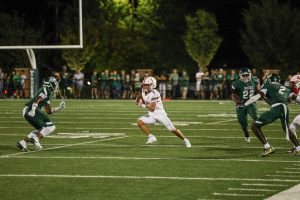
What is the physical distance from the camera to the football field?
9.66 meters

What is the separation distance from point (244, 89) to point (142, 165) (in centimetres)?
510

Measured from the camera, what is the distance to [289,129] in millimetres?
13703

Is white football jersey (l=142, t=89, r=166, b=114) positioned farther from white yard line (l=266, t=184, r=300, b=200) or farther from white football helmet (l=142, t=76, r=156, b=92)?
white yard line (l=266, t=184, r=300, b=200)

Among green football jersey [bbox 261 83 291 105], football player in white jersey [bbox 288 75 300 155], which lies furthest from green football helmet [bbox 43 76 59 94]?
football player in white jersey [bbox 288 75 300 155]

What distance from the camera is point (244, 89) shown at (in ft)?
55.0

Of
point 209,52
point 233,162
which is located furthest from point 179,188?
point 209,52

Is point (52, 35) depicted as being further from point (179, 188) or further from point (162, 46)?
point (179, 188)

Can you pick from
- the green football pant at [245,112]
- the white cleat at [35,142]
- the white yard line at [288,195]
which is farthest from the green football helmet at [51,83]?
the white yard line at [288,195]

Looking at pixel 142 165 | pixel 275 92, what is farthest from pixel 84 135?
pixel 142 165

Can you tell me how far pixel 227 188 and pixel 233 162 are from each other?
278cm

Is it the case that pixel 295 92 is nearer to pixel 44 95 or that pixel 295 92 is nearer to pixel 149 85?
pixel 149 85

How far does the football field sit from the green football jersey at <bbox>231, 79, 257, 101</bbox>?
94 centimetres

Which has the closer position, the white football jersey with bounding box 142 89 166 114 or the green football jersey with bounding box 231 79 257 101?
the white football jersey with bounding box 142 89 166 114

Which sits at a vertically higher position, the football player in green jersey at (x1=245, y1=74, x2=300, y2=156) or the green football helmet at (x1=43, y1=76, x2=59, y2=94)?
the green football helmet at (x1=43, y1=76, x2=59, y2=94)
